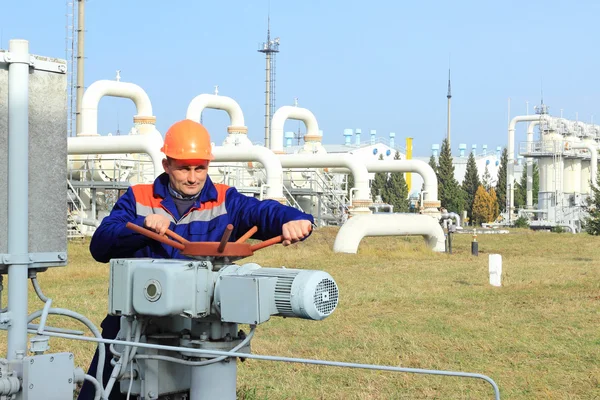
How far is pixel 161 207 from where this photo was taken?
3.63 meters

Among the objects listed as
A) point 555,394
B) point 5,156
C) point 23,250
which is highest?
point 5,156

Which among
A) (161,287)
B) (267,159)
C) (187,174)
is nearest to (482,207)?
(267,159)

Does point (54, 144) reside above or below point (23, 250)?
above

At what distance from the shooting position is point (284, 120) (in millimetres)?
26734

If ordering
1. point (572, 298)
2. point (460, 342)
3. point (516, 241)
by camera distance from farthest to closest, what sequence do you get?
point (516, 241) → point (572, 298) → point (460, 342)

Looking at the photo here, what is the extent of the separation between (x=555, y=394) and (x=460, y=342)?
2001mm

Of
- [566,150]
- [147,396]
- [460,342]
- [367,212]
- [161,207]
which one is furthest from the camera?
[566,150]

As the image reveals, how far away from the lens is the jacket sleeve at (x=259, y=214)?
3.49 meters

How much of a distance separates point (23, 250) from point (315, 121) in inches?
1003

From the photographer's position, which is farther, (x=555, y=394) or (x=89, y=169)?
(x=89, y=169)

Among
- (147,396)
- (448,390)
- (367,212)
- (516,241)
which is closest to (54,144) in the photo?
(147,396)

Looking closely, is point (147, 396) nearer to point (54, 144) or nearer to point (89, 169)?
point (54, 144)

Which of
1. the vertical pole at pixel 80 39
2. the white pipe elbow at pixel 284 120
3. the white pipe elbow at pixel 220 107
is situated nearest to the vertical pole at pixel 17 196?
the white pipe elbow at pixel 220 107

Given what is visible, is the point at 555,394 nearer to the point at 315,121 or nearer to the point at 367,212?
the point at 367,212
